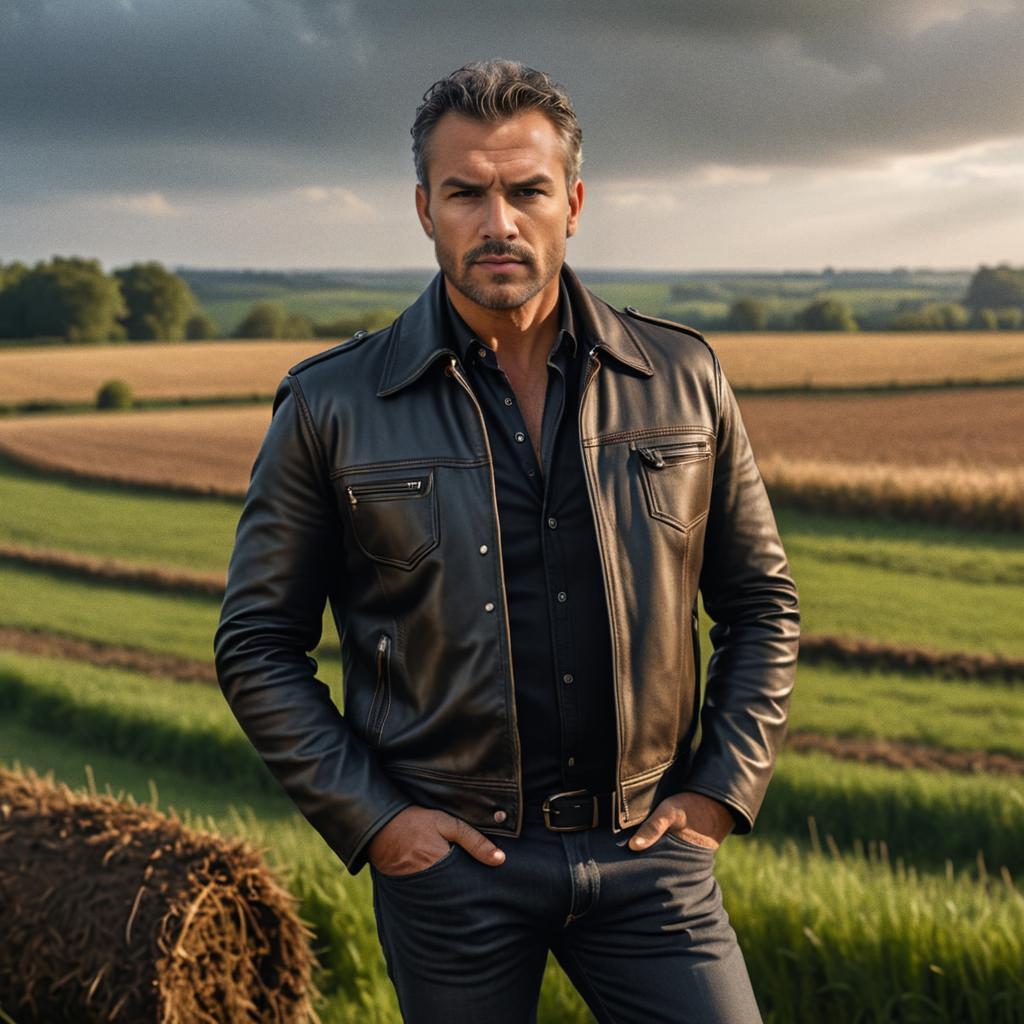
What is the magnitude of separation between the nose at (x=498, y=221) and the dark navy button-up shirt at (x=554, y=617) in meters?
0.34

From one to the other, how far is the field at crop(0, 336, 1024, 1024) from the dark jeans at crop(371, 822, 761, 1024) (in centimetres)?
210

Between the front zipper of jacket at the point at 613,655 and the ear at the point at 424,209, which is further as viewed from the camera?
the ear at the point at 424,209

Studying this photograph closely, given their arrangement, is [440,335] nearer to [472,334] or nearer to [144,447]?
[472,334]

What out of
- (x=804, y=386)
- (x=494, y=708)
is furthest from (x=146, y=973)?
(x=804, y=386)

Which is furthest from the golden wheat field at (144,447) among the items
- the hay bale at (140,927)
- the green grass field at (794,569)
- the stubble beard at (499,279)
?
the stubble beard at (499,279)

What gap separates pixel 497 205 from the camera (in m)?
2.18

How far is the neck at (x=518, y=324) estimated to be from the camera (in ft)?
7.50

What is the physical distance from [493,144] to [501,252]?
20 centimetres

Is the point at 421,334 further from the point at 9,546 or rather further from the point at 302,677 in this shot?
the point at 9,546

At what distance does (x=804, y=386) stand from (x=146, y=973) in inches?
307

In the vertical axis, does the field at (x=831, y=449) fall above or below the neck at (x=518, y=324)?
below

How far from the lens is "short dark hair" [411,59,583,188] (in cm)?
216

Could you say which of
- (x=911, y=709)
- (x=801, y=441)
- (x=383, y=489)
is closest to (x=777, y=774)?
(x=911, y=709)

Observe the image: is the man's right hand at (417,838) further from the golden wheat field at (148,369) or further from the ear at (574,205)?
the golden wheat field at (148,369)
